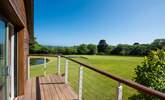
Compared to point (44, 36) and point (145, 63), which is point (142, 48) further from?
point (145, 63)

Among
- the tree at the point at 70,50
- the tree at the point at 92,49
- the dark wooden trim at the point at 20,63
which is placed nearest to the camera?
the dark wooden trim at the point at 20,63

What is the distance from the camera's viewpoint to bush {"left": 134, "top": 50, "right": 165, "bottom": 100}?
162 inches

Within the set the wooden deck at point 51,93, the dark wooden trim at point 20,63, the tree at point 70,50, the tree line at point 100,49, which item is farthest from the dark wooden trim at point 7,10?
the tree at point 70,50

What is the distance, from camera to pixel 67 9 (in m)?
24.4

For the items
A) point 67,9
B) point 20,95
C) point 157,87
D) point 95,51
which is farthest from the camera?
point 95,51

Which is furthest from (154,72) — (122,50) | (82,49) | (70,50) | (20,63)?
(122,50)

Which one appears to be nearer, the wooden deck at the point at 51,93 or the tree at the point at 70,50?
the wooden deck at the point at 51,93

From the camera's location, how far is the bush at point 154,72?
4.11m

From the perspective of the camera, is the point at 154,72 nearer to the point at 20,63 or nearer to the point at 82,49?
the point at 20,63

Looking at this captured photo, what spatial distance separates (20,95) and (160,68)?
3.00m

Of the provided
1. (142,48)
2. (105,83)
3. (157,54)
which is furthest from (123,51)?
(157,54)

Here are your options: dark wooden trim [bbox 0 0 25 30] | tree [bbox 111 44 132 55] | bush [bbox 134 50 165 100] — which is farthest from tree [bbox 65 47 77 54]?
dark wooden trim [bbox 0 0 25 30]

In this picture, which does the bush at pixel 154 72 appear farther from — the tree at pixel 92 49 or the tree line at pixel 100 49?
the tree at pixel 92 49

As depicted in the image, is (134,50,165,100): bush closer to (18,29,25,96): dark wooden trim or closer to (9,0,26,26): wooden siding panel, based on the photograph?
(18,29,25,96): dark wooden trim
